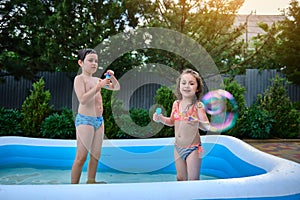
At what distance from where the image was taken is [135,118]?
850 centimetres

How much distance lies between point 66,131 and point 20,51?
5520 millimetres

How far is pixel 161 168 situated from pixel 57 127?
147 inches

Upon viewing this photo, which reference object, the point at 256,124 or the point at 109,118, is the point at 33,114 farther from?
the point at 256,124

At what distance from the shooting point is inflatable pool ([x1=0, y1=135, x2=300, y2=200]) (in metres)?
1.96

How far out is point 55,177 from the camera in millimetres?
4477

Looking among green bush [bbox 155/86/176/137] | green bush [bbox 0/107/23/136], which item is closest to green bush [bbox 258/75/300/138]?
green bush [bbox 155/86/176/137]

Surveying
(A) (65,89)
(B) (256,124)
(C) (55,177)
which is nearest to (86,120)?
(C) (55,177)

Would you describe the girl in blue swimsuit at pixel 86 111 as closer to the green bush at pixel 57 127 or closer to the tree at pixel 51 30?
the green bush at pixel 57 127

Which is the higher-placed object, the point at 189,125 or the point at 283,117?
the point at 189,125

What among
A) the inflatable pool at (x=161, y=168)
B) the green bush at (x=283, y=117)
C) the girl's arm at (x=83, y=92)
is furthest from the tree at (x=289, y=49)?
the girl's arm at (x=83, y=92)

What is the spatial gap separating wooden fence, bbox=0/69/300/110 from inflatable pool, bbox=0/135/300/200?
27.0 feet

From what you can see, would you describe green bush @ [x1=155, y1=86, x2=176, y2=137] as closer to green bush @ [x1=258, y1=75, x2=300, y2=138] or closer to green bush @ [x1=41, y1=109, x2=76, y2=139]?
green bush @ [x1=41, y1=109, x2=76, y2=139]

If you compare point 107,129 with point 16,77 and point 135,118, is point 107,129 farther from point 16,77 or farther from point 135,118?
point 16,77

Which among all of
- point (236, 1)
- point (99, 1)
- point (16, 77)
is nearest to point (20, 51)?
point (16, 77)
